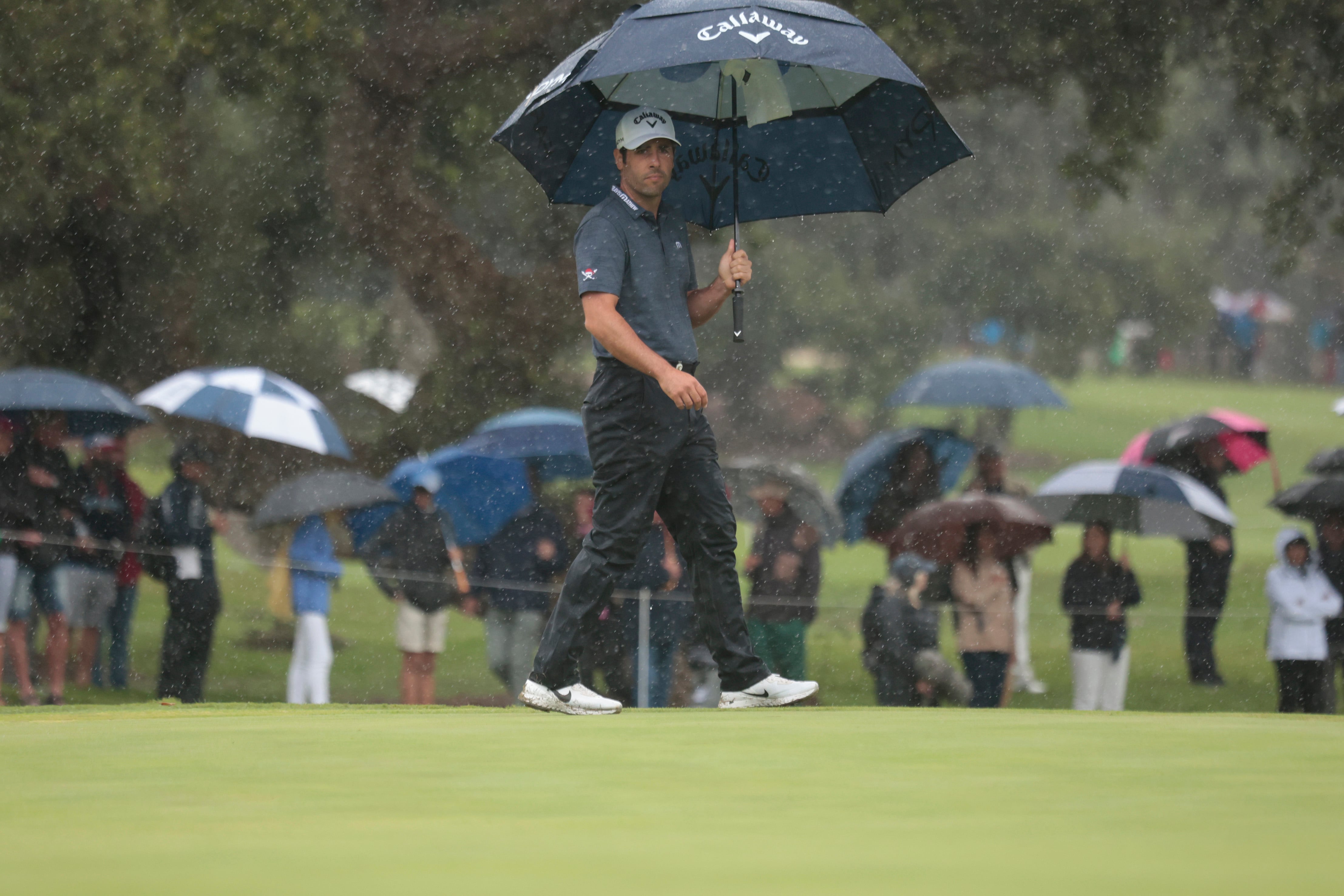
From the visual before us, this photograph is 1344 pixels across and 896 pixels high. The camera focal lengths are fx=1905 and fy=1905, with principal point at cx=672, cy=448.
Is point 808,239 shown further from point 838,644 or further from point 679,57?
point 679,57

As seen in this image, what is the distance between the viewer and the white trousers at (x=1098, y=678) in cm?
1120

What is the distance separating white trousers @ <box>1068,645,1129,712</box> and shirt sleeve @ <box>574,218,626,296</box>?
21.1 feet

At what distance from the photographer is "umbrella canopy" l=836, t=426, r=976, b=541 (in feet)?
44.2

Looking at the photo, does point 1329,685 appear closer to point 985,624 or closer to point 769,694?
point 985,624

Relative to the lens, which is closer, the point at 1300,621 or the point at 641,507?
the point at 641,507

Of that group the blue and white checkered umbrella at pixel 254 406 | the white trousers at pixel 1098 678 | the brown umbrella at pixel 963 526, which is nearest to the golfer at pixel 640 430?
the brown umbrella at pixel 963 526

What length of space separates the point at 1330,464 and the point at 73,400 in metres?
8.34

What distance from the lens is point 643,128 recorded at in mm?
5598

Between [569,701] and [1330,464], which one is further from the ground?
[1330,464]

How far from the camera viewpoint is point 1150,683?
15773 mm

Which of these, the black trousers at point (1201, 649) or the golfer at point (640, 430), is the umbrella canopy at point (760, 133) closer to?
the golfer at point (640, 430)

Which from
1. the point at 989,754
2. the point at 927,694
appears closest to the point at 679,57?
the point at 989,754

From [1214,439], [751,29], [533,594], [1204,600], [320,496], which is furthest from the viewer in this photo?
[1204,600]

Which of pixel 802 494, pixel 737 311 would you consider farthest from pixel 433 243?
pixel 737 311
